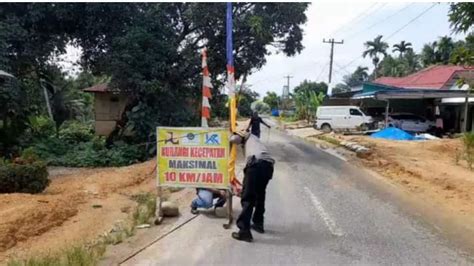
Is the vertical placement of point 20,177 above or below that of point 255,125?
below

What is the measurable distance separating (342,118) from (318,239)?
89.6 ft

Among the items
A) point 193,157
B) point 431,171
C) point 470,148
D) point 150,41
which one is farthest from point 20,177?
point 470,148

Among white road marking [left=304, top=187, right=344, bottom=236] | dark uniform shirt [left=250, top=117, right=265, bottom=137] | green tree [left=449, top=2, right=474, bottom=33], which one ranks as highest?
green tree [left=449, top=2, right=474, bottom=33]

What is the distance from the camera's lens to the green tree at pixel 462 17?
7.27 metres

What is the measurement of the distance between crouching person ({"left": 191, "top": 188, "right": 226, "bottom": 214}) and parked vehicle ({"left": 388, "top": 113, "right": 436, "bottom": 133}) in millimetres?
24230

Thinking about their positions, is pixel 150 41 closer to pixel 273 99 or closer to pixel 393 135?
pixel 393 135

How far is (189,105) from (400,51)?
2248 inches

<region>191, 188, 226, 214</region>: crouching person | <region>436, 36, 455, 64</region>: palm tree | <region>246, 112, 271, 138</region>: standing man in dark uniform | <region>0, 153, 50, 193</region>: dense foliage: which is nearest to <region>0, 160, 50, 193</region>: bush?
<region>0, 153, 50, 193</region>: dense foliage

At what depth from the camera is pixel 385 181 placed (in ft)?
40.4

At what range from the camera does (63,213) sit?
8953 millimetres

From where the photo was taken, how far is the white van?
3253cm

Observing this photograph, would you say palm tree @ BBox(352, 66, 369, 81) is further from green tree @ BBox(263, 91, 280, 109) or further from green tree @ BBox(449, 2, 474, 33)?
green tree @ BBox(449, 2, 474, 33)

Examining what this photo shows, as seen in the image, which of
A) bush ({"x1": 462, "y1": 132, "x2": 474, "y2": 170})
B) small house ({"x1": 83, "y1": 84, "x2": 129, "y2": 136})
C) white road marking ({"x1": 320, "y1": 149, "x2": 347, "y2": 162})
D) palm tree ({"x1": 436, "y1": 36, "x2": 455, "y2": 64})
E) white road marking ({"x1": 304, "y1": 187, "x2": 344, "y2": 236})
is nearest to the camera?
white road marking ({"x1": 304, "y1": 187, "x2": 344, "y2": 236})

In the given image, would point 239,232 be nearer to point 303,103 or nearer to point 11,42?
point 11,42
